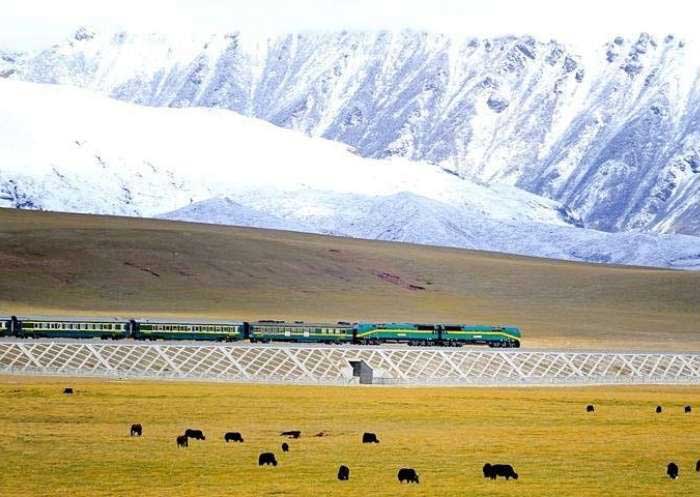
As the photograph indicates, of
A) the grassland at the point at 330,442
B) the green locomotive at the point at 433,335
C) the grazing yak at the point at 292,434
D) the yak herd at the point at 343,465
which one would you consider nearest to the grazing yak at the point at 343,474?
the yak herd at the point at 343,465

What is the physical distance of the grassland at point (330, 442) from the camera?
50438mm

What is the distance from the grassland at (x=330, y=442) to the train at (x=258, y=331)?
18443mm

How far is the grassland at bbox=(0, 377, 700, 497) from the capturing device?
50.4 metres

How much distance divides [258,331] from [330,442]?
58.8 meters

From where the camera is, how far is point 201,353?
108312mm

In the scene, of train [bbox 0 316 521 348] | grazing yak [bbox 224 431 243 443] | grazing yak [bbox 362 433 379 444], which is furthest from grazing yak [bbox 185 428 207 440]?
train [bbox 0 316 521 348]

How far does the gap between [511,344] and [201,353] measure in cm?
3116

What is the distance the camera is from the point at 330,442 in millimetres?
63562

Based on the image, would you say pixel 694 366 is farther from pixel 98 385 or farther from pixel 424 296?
pixel 424 296

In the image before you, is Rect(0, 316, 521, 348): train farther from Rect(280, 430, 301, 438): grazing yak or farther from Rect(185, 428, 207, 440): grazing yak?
Rect(185, 428, 207, 440): grazing yak

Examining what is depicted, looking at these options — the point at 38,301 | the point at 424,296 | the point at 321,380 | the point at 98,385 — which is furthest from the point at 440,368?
the point at 424,296

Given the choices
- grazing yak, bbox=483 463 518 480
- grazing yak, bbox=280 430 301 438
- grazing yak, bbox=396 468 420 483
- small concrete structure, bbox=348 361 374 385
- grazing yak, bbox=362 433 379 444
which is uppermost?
small concrete structure, bbox=348 361 374 385

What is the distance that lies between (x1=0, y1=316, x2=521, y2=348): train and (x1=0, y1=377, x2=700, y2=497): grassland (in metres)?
18.4

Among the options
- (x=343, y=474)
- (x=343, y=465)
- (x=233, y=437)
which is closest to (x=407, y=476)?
(x=343, y=474)
